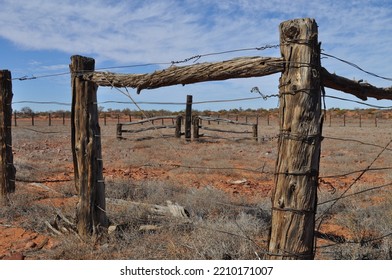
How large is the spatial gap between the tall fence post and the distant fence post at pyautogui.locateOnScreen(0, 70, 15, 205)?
2476 mm

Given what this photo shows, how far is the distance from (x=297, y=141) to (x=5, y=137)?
5.36 meters

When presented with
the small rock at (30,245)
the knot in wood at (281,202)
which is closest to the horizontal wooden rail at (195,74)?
the knot in wood at (281,202)

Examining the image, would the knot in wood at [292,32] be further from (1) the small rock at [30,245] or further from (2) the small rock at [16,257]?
(1) the small rock at [30,245]

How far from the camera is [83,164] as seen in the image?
4629mm

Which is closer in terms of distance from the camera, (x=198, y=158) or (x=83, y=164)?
(x=83, y=164)

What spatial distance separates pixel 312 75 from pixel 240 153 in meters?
11.3

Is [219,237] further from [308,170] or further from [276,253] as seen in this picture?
[308,170]

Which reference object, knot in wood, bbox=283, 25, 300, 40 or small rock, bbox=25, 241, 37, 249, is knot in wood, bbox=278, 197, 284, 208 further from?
small rock, bbox=25, 241, 37, 249

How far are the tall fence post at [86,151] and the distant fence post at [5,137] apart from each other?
2476 mm

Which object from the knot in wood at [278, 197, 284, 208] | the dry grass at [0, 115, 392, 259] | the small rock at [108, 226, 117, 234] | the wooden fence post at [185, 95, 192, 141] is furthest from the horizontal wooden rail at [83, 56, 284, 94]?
the wooden fence post at [185, 95, 192, 141]

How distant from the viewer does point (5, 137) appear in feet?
21.5

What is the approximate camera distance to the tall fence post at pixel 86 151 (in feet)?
15.2

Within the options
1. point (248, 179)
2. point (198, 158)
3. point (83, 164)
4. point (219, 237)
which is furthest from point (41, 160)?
point (219, 237)

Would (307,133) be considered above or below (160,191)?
above
